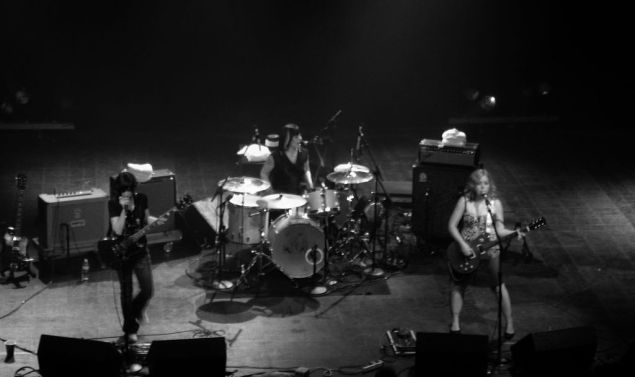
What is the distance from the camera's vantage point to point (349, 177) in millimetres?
11180

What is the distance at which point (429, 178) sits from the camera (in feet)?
39.9

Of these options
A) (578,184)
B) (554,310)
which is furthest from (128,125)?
(554,310)

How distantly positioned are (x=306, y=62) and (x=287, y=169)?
6741mm

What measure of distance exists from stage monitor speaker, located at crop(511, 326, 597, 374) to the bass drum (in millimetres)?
3027

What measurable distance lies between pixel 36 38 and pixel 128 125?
223 centimetres

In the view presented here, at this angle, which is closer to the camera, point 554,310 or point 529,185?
point 554,310

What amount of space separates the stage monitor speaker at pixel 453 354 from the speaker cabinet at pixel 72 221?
4919mm

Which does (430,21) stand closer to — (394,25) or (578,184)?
(394,25)

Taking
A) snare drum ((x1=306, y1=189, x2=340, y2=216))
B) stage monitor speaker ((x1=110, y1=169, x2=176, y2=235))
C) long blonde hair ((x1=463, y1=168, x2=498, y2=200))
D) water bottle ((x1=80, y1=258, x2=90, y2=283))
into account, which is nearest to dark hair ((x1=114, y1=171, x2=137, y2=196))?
water bottle ((x1=80, y1=258, x2=90, y2=283))

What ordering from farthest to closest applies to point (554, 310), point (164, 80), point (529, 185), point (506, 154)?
1. point (164, 80)
2. point (506, 154)
3. point (529, 185)
4. point (554, 310)

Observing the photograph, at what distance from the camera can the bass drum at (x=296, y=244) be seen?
10.6 meters

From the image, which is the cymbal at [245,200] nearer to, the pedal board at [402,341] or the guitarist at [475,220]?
the pedal board at [402,341]

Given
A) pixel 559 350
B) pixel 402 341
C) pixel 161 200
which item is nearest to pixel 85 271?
pixel 161 200

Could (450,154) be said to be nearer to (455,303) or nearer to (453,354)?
(455,303)
